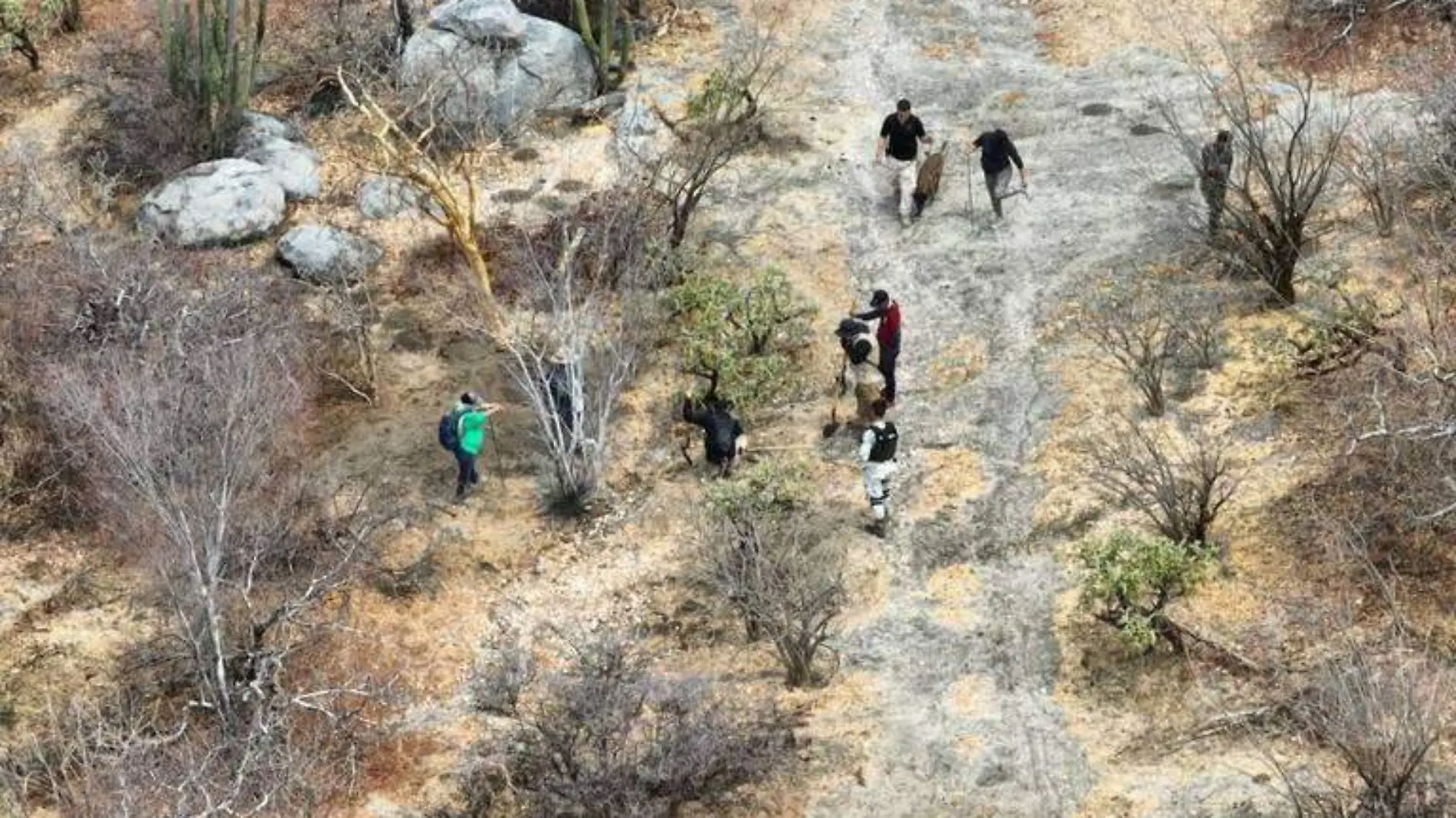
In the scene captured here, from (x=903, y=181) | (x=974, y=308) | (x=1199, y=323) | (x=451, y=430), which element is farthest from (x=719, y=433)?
(x=903, y=181)

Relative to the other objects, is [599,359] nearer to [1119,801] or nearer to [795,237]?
[795,237]

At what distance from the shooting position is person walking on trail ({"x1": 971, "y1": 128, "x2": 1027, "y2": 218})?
2031 centimetres

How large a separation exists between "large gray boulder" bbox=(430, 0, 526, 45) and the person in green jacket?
770 cm

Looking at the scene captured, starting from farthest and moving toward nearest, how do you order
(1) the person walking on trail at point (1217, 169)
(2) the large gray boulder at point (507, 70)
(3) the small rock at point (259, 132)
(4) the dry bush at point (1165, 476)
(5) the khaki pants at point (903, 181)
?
(2) the large gray boulder at point (507, 70)
(3) the small rock at point (259, 132)
(5) the khaki pants at point (903, 181)
(1) the person walking on trail at point (1217, 169)
(4) the dry bush at point (1165, 476)

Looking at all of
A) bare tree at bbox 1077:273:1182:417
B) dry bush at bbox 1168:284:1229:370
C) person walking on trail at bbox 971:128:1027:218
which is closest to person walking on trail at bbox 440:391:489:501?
bare tree at bbox 1077:273:1182:417

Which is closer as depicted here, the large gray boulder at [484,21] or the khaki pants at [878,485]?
the khaki pants at [878,485]

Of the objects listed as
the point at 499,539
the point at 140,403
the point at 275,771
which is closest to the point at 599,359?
the point at 499,539

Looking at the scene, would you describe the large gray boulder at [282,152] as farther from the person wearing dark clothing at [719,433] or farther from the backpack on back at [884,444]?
the backpack on back at [884,444]

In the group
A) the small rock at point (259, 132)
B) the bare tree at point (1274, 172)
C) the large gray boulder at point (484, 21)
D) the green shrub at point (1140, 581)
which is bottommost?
the small rock at point (259, 132)

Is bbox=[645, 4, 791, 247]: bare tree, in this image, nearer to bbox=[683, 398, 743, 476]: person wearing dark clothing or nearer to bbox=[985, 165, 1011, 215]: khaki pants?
bbox=[985, 165, 1011, 215]: khaki pants

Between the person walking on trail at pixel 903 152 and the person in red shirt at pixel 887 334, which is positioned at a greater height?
the person walking on trail at pixel 903 152

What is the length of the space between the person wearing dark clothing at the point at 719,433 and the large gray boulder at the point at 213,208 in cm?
699

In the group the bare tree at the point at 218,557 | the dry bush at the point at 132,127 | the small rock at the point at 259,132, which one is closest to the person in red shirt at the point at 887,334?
the bare tree at the point at 218,557

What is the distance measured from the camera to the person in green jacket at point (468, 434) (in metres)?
17.7
